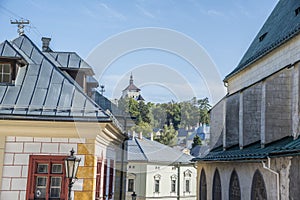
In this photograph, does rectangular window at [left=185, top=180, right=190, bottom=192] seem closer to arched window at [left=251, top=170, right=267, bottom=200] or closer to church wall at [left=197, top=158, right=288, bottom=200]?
church wall at [left=197, top=158, right=288, bottom=200]

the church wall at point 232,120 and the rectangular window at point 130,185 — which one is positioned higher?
the church wall at point 232,120

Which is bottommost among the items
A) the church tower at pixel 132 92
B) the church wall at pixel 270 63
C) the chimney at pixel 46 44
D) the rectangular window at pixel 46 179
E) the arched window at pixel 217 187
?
the arched window at pixel 217 187

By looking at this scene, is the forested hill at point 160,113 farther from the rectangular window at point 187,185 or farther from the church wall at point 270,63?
the rectangular window at point 187,185

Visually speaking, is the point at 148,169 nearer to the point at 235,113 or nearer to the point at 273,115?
the point at 235,113

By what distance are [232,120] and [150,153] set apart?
9.54m

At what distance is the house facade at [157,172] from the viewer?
2558 cm

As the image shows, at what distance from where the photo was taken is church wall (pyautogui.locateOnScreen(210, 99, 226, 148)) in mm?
19953

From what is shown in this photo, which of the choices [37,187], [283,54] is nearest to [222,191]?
[283,54]

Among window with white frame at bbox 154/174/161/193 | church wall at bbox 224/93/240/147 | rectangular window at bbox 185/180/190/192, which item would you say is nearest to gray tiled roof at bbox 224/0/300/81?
church wall at bbox 224/93/240/147

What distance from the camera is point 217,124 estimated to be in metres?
20.5

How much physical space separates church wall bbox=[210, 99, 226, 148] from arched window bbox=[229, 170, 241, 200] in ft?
17.9

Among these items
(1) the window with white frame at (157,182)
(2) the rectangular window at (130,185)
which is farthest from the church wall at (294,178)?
(1) the window with white frame at (157,182)

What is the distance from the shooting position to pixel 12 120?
694 centimetres

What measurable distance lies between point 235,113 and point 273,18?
5.69 metres
